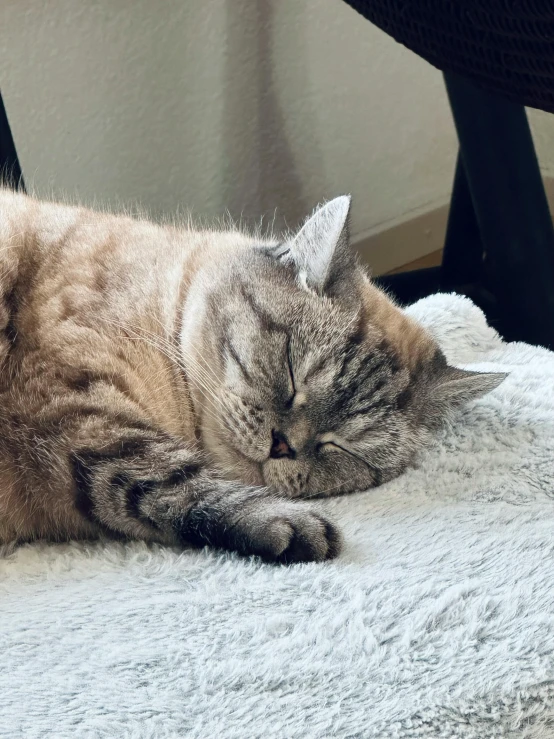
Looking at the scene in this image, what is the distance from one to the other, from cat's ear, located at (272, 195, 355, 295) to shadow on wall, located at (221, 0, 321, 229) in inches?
50.6

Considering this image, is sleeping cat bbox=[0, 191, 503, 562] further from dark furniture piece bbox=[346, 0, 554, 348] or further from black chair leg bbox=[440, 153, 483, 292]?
black chair leg bbox=[440, 153, 483, 292]

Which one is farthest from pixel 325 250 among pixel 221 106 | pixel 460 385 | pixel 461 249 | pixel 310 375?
pixel 221 106

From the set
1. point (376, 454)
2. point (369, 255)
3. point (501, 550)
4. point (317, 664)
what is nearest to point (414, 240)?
point (369, 255)

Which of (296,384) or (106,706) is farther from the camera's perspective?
(296,384)

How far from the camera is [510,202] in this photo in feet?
6.51

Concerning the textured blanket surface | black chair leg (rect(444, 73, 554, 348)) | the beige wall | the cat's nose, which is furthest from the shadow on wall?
the textured blanket surface

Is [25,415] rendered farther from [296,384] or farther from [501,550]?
[501,550]

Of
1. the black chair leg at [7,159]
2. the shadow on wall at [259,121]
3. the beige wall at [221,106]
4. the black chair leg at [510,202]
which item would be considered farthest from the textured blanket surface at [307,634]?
the shadow on wall at [259,121]

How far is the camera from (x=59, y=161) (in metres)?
2.29

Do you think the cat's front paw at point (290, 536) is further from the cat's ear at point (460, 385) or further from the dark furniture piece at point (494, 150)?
the dark furniture piece at point (494, 150)

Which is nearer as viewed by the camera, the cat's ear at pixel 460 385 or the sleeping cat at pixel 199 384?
the sleeping cat at pixel 199 384

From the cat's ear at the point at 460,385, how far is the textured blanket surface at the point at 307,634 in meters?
0.21

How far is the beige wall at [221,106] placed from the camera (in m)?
2.21

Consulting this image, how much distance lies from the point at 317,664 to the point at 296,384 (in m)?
0.49
